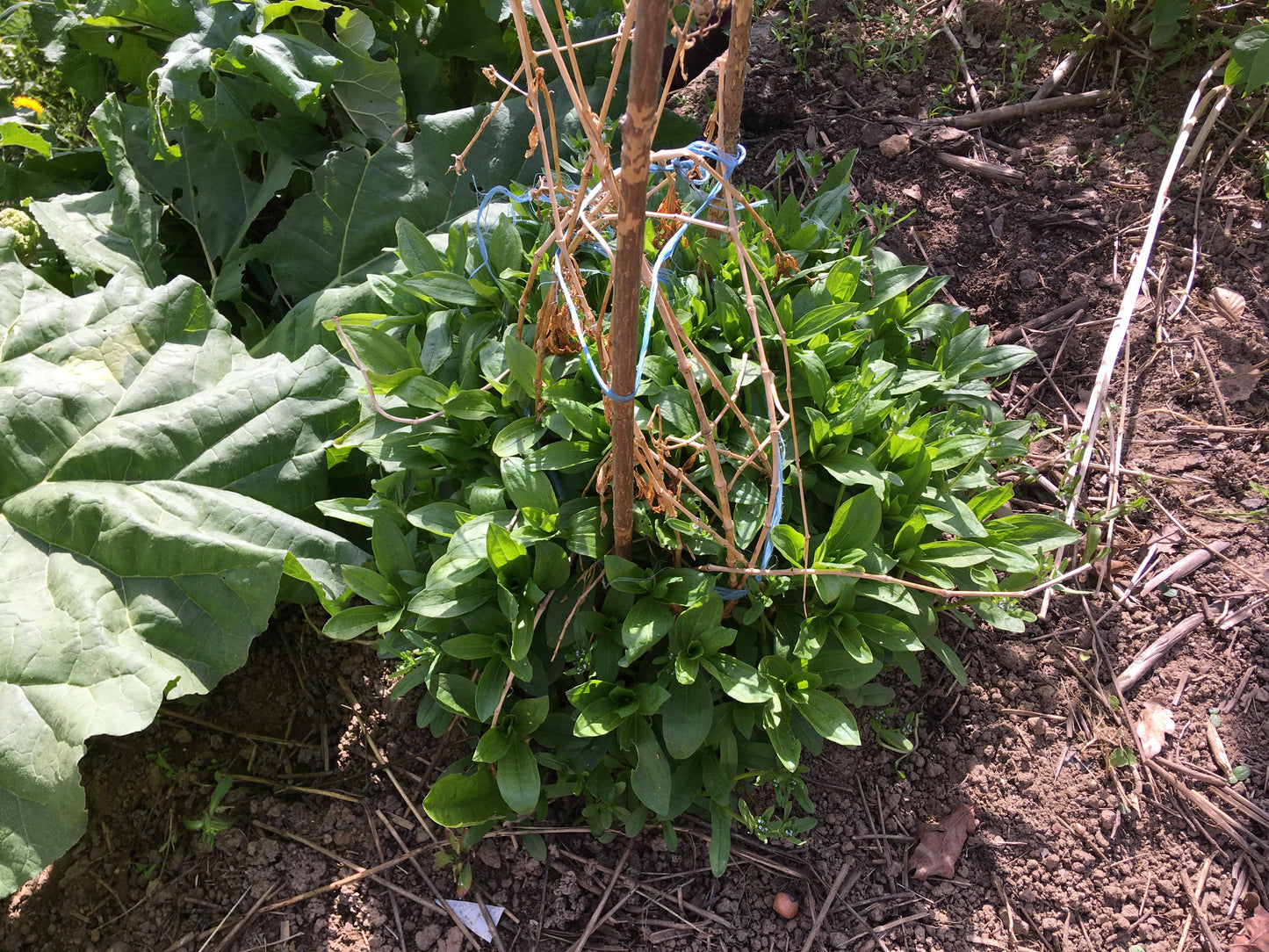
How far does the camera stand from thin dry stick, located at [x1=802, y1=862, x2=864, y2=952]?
2043 millimetres

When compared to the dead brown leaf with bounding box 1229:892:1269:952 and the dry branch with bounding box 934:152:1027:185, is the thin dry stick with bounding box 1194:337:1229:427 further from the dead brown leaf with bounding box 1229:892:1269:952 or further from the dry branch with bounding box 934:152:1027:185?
the dead brown leaf with bounding box 1229:892:1269:952

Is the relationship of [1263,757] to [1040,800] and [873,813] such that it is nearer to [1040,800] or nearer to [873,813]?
[1040,800]

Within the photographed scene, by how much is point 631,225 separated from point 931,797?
5.71ft

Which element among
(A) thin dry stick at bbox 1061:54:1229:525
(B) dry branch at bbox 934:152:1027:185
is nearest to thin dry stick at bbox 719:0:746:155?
(A) thin dry stick at bbox 1061:54:1229:525

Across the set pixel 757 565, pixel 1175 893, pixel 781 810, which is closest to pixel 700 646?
pixel 757 565

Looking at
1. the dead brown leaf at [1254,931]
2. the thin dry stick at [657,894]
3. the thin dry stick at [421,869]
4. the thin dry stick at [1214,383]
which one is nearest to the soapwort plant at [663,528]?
the thin dry stick at [657,894]

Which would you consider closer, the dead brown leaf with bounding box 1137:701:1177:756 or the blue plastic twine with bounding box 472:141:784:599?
the blue plastic twine with bounding box 472:141:784:599

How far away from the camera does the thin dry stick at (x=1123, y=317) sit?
2.61m

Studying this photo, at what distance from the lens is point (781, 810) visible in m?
2.20

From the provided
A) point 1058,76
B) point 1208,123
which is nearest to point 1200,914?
point 1208,123

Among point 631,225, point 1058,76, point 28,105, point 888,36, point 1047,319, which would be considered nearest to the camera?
point 631,225

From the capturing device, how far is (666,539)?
178cm

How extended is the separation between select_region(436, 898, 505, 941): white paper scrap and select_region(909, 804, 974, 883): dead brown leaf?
1.03 m

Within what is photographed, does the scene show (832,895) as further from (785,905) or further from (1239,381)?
(1239,381)
